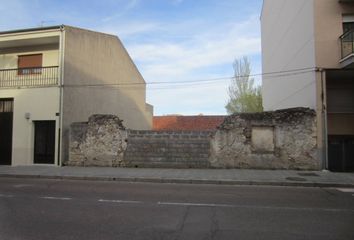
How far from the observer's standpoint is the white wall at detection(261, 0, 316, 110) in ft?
59.3

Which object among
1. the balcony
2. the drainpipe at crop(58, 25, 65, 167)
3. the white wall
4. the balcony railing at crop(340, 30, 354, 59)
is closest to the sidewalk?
the drainpipe at crop(58, 25, 65, 167)

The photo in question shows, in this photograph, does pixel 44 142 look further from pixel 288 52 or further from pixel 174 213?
pixel 288 52

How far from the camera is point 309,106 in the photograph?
705 inches

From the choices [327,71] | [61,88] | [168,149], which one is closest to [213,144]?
[168,149]

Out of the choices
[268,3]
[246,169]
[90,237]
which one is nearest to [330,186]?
[246,169]

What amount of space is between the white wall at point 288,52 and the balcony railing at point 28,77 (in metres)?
13.1

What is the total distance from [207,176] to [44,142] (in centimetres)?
998

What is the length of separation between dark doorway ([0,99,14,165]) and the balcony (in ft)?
56.3

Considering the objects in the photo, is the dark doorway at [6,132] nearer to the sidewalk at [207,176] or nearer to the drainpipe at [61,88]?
the drainpipe at [61,88]

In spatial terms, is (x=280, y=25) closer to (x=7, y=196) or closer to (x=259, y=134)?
(x=259, y=134)

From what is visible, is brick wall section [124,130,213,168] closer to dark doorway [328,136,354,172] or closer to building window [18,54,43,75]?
dark doorway [328,136,354,172]

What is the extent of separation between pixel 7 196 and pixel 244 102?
30.6 metres

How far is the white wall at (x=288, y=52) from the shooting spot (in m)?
18.1

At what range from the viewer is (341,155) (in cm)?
1712
